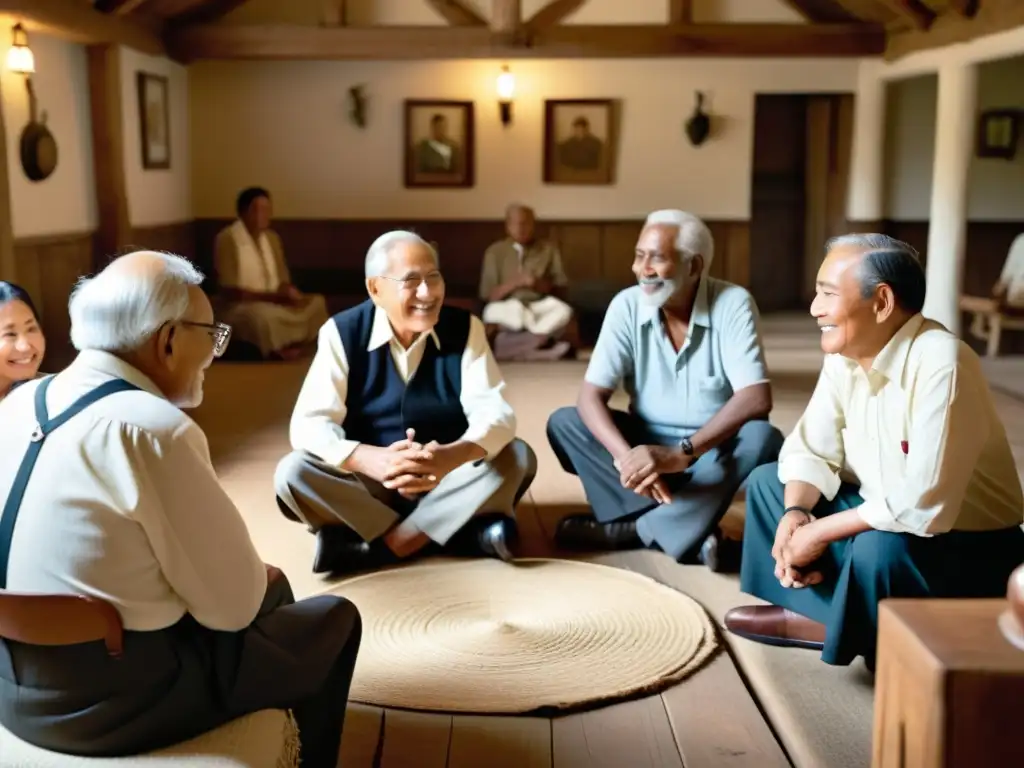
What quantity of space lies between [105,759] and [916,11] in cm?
756

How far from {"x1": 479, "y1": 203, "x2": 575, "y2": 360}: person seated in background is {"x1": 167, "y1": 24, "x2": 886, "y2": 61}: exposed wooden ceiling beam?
1711mm

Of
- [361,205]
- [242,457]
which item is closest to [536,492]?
[242,457]

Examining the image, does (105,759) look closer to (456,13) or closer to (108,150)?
(108,150)

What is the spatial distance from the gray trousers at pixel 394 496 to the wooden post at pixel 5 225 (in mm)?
3269

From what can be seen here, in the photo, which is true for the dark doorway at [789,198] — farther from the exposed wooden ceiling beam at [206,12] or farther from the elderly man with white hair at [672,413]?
the elderly man with white hair at [672,413]

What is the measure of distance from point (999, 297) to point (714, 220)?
240 cm

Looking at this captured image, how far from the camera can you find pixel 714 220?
29.9 ft

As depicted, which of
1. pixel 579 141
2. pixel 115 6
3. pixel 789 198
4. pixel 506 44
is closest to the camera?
pixel 115 6

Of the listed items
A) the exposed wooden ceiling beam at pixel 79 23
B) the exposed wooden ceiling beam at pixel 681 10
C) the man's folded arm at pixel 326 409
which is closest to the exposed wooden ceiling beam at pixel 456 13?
the exposed wooden ceiling beam at pixel 681 10

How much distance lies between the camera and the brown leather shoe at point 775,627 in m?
2.70

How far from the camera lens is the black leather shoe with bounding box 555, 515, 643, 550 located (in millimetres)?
3461

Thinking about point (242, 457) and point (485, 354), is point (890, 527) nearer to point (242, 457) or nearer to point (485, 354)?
point (485, 354)

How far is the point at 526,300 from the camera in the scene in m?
7.40

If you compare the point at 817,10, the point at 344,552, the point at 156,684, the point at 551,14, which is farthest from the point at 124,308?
the point at 817,10
